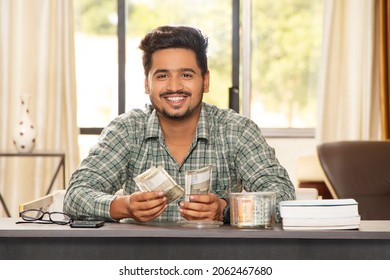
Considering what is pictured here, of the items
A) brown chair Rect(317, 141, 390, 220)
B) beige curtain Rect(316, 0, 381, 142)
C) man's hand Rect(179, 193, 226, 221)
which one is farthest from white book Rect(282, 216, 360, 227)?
beige curtain Rect(316, 0, 381, 142)

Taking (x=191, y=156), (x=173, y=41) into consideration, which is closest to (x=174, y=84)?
(x=173, y=41)

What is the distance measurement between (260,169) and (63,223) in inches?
30.9

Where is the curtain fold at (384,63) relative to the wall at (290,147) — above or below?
above

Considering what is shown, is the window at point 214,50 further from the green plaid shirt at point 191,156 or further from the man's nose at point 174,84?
the man's nose at point 174,84

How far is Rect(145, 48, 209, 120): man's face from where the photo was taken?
110 inches

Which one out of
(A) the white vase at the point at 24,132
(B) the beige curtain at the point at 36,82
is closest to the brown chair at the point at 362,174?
(A) the white vase at the point at 24,132

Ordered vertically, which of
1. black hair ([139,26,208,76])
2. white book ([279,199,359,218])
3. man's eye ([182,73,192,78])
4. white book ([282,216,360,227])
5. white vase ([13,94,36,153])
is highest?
black hair ([139,26,208,76])

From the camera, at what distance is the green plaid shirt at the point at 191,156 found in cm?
280

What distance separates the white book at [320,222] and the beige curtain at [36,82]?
4960mm

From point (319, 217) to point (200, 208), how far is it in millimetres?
394

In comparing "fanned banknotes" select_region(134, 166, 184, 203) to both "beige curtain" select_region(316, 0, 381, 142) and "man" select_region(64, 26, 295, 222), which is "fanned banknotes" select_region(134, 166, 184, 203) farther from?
"beige curtain" select_region(316, 0, 381, 142)

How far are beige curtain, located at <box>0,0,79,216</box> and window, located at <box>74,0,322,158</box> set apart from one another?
12.9 inches

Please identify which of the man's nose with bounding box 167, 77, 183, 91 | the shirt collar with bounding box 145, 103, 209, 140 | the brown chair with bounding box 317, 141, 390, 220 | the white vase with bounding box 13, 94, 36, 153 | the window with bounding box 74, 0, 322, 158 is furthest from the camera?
the window with bounding box 74, 0, 322, 158
